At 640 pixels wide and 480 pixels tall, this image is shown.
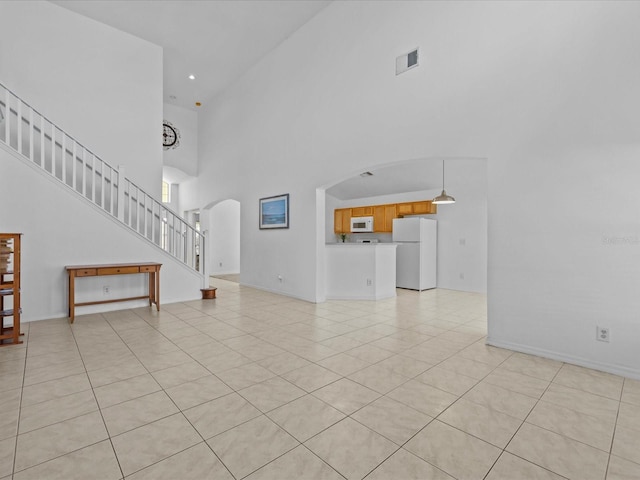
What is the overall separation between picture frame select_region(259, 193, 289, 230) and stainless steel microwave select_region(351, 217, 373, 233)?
10.7 feet

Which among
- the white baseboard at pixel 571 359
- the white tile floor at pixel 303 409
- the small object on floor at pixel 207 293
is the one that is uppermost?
the small object on floor at pixel 207 293

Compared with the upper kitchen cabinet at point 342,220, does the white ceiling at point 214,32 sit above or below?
above

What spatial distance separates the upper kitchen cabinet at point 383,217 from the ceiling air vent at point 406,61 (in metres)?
4.29

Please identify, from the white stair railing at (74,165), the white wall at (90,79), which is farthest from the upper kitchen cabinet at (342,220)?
the white wall at (90,79)

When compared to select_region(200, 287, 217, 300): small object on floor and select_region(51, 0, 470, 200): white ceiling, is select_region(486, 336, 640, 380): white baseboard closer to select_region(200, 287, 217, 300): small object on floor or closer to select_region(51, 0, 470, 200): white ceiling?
select_region(51, 0, 470, 200): white ceiling

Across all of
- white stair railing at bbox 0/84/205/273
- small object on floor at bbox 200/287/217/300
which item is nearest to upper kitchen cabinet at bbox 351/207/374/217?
white stair railing at bbox 0/84/205/273

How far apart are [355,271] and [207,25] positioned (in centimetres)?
520

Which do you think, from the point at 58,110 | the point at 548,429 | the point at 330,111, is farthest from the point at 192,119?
the point at 548,429

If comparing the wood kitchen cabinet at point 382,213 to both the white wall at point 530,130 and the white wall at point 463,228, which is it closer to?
the white wall at point 463,228

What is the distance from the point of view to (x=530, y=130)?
3.18 m

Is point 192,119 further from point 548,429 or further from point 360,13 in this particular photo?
point 548,429

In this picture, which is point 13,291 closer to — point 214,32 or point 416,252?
point 214,32

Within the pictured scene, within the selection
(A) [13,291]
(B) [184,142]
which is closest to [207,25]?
(B) [184,142]

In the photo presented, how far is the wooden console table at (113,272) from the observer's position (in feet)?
14.1
